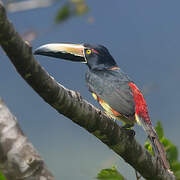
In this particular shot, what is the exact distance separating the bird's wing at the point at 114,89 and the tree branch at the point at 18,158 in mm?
1351

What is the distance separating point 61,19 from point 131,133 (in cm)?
93

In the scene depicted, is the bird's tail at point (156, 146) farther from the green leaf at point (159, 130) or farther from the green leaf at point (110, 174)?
the green leaf at point (110, 174)

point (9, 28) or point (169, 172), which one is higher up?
point (169, 172)

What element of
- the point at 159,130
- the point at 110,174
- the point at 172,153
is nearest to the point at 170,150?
the point at 172,153

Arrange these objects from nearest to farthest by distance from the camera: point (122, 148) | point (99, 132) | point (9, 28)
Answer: point (9, 28) < point (99, 132) < point (122, 148)

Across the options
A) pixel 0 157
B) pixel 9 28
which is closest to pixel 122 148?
pixel 0 157

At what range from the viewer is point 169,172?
8.63ft

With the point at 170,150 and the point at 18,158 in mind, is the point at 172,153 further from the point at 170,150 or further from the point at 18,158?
the point at 18,158

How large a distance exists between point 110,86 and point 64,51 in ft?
1.91

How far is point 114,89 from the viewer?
302 cm

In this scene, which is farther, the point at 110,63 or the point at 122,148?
the point at 110,63

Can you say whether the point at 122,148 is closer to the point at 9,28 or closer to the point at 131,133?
the point at 131,133

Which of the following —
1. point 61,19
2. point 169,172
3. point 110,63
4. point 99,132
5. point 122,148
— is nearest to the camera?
point 61,19

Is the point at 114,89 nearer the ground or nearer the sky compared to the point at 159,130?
nearer the sky
